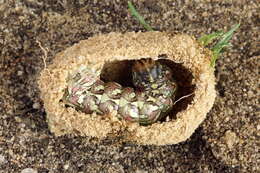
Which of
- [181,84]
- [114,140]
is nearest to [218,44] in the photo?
[181,84]

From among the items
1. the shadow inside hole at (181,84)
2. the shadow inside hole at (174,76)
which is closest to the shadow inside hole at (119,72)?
the shadow inside hole at (174,76)

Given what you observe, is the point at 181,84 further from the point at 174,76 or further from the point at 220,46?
the point at 220,46

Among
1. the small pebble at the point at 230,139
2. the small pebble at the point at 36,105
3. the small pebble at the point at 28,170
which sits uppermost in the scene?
the small pebble at the point at 36,105

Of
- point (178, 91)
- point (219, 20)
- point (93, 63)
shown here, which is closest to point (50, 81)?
point (93, 63)

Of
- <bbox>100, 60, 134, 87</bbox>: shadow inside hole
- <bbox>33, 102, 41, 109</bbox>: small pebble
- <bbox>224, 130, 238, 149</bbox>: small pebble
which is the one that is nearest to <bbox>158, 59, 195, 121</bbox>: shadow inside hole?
<bbox>100, 60, 134, 87</bbox>: shadow inside hole

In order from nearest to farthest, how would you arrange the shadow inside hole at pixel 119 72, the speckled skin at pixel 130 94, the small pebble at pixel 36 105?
the speckled skin at pixel 130 94 → the shadow inside hole at pixel 119 72 → the small pebble at pixel 36 105

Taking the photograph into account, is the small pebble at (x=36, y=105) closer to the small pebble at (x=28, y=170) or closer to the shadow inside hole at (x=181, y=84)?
the small pebble at (x=28, y=170)
